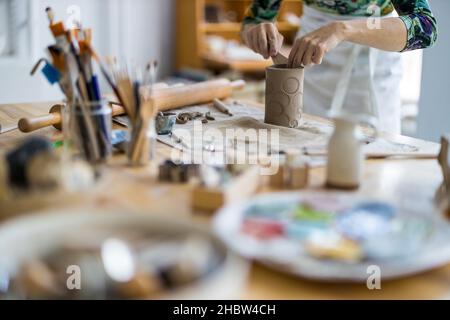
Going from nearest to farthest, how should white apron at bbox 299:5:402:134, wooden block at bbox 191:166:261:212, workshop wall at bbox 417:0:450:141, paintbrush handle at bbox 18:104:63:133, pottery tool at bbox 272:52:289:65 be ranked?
wooden block at bbox 191:166:261:212 < paintbrush handle at bbox 18:104:63:133 < pottery tool at bbox 272:52:289:65 < white apron at bbox 299:5:402:134 < workshop wall at bbox 417:0:450:141

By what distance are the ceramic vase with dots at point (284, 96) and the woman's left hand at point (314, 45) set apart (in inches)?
1.2

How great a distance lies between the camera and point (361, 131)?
158 centimetres

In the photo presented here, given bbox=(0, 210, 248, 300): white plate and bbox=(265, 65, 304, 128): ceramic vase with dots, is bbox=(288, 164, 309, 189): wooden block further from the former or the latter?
bbox=(265, 65, 304, 128): ceramic vase with dots

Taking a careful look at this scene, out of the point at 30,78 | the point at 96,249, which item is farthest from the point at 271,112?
the point at 30,78

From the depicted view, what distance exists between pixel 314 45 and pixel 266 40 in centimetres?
21

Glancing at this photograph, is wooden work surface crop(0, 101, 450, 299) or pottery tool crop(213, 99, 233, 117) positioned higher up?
pottery tool crop(213, 99, 233, 117)

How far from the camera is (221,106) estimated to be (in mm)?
1777

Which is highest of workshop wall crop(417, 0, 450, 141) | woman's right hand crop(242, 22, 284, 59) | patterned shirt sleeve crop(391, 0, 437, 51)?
patterned shirt sleeve crop(391, 0, 437, 51)

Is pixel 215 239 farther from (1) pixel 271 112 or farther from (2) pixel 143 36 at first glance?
(2) pixel 143 36

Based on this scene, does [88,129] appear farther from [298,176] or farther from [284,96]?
[284,96]

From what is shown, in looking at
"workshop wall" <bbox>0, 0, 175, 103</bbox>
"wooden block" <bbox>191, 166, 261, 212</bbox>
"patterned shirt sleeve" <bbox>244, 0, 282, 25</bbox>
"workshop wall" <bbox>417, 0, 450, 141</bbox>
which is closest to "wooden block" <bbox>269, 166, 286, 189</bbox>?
"wooden block" <bbox>191, 166, 261, 212</bbox>

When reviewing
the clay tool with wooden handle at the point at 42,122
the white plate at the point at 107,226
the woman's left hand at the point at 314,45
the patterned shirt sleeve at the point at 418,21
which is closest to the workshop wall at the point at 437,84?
the patterned shirt sleeve at the point at 418,21

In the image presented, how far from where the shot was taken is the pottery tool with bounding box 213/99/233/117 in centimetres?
175
